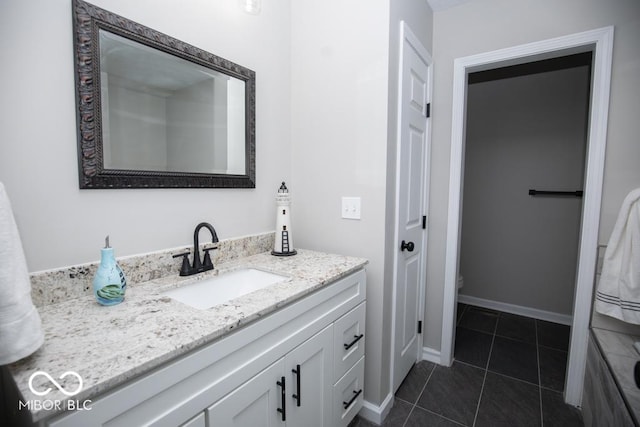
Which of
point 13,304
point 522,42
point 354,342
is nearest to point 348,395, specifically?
point 354,342

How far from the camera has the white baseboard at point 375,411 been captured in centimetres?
164

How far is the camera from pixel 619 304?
5.08 feet

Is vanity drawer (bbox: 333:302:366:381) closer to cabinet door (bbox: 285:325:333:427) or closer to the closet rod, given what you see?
cabinet door (bbox: 285:325:333:427)

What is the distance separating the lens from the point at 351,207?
5.45 ft

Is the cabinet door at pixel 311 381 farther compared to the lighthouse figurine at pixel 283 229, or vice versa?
the lighthouse figurine at pixel 283 229

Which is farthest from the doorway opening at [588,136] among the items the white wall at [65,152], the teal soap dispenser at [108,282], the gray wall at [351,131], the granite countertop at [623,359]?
the teal soap dispenser at [108,282]

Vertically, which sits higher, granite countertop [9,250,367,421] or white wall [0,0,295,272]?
white wall [0,0,295,272]

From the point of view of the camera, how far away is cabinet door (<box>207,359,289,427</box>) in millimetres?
825

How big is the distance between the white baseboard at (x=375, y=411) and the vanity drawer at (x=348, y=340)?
363 millimetres

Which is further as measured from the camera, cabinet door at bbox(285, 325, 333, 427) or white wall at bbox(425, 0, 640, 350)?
white wall at bbox(425, 0, 640, 350)

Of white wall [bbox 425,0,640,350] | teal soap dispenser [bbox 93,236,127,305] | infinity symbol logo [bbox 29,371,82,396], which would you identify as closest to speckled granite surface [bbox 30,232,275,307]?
teal soap dispenser [bbox 93,236,127,305]

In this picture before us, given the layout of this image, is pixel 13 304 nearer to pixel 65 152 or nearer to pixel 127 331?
pixel 127 331

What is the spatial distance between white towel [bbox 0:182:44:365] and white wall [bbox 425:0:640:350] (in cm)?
214

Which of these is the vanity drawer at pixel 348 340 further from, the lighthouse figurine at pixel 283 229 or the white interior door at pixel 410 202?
the lighthouse figurine at pixel 283 229
